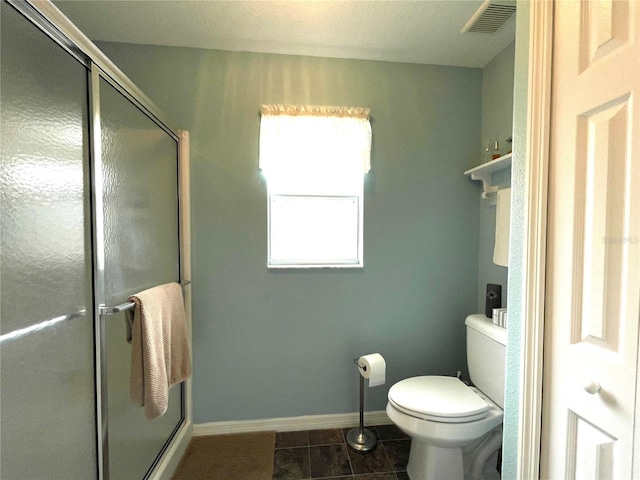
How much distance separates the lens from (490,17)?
1266mm

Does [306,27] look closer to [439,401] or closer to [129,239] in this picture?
[129,239]

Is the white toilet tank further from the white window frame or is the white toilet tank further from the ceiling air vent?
the ceiling air vent

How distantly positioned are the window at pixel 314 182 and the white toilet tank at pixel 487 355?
70cm

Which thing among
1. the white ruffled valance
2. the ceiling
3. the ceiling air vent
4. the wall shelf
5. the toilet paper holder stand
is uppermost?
the ceiling

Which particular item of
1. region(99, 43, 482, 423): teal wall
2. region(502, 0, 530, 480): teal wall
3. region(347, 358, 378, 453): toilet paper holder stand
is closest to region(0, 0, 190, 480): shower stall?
region(99, 43, 482, 423): teal wall

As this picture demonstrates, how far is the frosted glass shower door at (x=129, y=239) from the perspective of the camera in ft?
3.13

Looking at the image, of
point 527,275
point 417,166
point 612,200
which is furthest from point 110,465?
point 417,166

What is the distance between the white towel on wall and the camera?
52.8 inches

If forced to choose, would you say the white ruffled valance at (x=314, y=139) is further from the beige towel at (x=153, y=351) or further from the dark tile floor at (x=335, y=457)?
the dark tile floor at (x=335, y=457)

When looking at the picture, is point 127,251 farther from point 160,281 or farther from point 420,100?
point 420,100

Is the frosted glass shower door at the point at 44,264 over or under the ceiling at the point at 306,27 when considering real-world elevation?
under

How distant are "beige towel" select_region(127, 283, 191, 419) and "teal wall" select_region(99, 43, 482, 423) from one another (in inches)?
14.0

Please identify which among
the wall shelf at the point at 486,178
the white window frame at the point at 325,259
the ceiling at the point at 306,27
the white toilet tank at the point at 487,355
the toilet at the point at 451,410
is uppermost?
the ceiling at the point at 306,27

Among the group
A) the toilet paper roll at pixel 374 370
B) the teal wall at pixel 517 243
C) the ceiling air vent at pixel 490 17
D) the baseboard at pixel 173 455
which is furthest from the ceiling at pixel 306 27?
the baseboard at pixel 173 455
